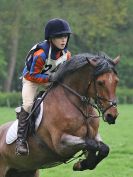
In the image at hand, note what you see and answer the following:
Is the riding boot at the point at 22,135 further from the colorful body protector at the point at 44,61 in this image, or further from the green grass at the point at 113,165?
the green grass at the point at 113,165

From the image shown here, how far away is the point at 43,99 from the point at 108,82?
1155 mm

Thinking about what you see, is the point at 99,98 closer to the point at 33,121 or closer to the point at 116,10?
the point at 33,121

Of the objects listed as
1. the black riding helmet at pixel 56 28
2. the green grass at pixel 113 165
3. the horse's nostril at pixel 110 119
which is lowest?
the green grass at pixel 113 165

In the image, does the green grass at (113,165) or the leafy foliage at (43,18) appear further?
the leafy foliage at (43,18)

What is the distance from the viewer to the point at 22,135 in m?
8.03

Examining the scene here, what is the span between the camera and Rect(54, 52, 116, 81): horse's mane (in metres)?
7.27

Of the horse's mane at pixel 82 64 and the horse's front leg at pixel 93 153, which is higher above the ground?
the horse's mane at pixel 82 64

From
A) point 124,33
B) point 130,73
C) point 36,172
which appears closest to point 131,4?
point 124,33

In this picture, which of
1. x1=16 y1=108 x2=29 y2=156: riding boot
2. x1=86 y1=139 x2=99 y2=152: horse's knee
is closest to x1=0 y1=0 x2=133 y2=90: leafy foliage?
x1=16 y1=108 x2=29 y2=156: riding boot

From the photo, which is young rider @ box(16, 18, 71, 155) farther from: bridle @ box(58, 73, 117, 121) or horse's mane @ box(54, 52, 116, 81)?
bridle @ box(58, 73, 117, 121)

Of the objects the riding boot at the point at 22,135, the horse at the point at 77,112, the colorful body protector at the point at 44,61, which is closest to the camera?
the horse at the point at 77,112

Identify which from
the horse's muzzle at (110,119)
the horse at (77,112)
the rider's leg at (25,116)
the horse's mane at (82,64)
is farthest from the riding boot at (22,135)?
the horse's muzzle at (110,119)

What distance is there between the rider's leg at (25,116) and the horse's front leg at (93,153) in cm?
80

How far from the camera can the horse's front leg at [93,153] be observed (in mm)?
7281
